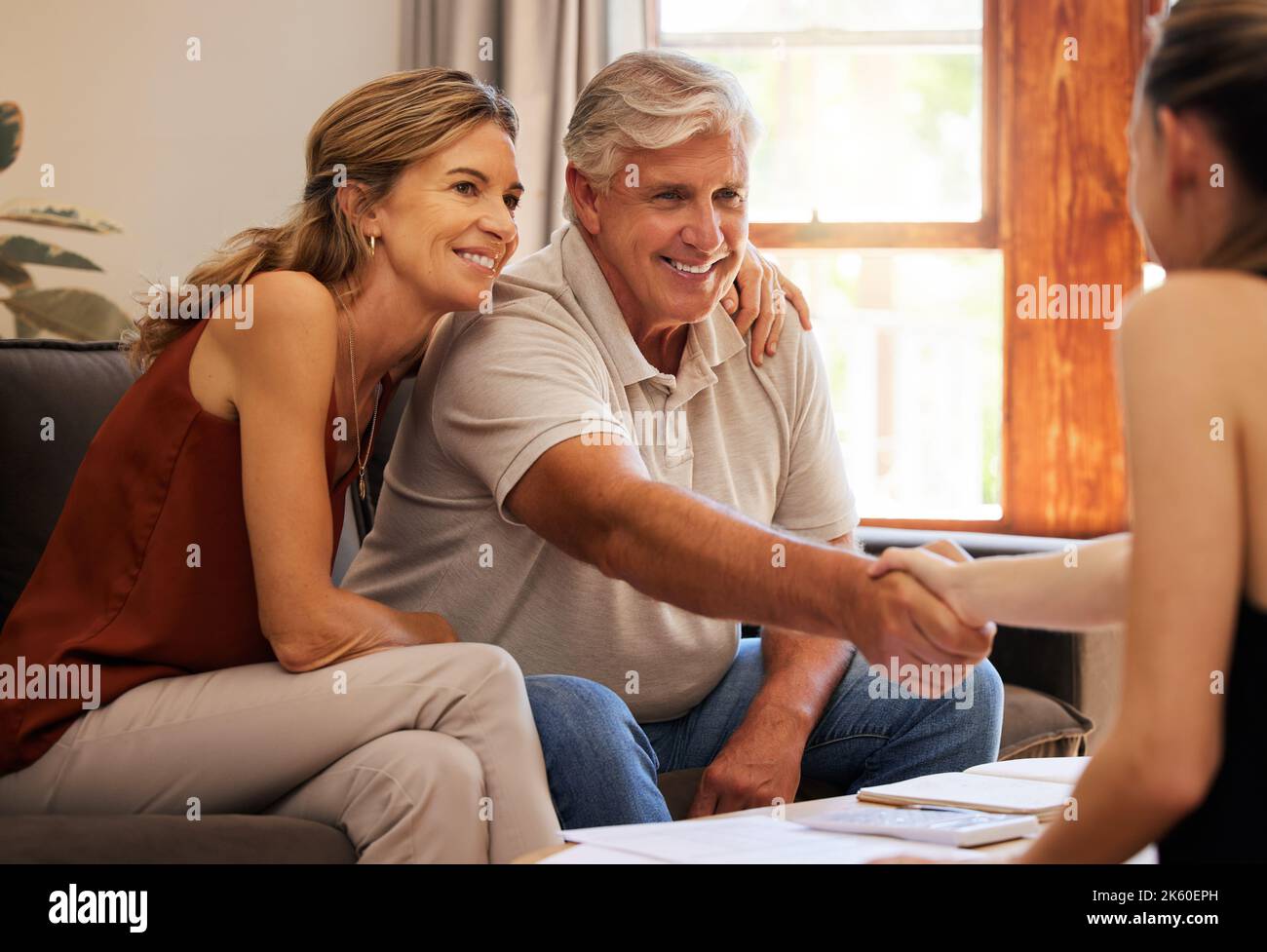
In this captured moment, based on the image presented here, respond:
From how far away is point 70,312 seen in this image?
118 inches

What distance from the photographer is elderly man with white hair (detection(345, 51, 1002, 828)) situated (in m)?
1.39

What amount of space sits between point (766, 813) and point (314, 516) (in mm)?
527

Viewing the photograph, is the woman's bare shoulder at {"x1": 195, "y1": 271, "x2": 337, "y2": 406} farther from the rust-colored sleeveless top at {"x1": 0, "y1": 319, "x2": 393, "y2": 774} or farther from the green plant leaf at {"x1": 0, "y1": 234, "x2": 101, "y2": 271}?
the green plant leaf at {"x1": 0, "y1": 234, "x2": 101, "y2": 271}

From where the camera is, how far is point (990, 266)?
3.15 meters

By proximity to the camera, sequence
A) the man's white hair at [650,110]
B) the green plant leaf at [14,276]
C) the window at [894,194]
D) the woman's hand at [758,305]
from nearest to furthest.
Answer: the man's white hair at [650,110]
the woman's hand at [758,305]
the green plant leaf at [14,276]
the window at [894,194]

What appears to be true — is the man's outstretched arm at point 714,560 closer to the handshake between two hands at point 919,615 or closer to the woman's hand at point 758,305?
the handshake between two hands at point 919,615

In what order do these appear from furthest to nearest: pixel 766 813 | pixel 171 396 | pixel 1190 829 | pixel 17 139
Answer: pixel 17 139, pixel 171 396, pixel 766 813, pixel 1190 829

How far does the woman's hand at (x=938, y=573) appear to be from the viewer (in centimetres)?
115

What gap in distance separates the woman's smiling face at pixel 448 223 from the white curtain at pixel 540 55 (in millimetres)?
1485

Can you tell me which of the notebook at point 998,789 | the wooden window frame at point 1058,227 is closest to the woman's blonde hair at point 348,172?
the notebook at point 998,789

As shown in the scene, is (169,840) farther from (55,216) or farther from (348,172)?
(55,216)

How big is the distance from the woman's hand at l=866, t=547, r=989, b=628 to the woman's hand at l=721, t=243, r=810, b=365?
2.05ft
